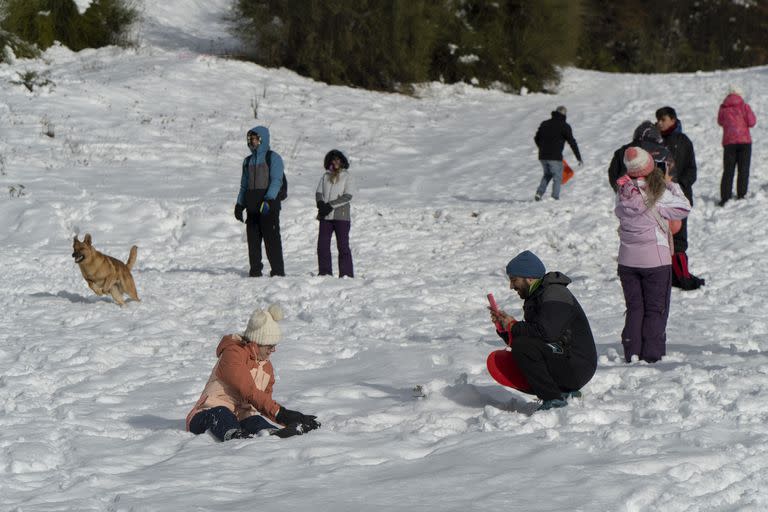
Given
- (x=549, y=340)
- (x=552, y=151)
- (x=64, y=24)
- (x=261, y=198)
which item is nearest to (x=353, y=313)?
(x=261, y=198)

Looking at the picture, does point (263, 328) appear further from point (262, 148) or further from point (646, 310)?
point (262, 148)

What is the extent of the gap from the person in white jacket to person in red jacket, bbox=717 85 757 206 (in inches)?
230

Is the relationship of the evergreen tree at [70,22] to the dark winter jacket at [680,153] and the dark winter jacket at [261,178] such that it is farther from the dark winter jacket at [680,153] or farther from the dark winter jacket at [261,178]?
the dark winter jacket at [680,153]

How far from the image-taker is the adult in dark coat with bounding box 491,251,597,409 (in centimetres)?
581

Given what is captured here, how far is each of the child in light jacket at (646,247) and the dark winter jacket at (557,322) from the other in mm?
1450

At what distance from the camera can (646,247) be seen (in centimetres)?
717

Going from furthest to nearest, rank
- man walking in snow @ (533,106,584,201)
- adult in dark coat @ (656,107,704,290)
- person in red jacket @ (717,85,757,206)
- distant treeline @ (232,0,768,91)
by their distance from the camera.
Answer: distant treeline @ (232,0,768,91) → man walking in snow @ (533,106,584,201) → person in red jacket @ (717,85,757,206) → adult in dark coat @ (656,107,704,290)

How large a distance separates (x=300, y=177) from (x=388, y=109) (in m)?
7.27

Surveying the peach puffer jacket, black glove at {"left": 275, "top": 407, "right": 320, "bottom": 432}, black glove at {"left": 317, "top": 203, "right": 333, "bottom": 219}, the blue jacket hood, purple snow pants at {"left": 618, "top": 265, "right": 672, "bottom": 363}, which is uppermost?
the blue jacket hood

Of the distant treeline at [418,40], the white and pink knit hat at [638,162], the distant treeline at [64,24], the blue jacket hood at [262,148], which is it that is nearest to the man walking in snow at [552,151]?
the blue jacket hood at [262,148]

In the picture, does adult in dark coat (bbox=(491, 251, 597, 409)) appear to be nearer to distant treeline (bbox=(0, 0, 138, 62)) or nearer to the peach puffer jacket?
the peach puffer jacket

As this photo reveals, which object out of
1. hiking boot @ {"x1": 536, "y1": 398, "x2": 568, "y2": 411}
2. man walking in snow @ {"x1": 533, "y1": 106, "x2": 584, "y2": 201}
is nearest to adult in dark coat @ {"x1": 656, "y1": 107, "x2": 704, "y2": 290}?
hiking boot @ {"x1": 536, "y1": 398, "x2": 568, "y2": 411}

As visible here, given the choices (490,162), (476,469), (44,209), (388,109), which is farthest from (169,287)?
(388,109)

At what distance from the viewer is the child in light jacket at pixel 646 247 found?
7105mm
